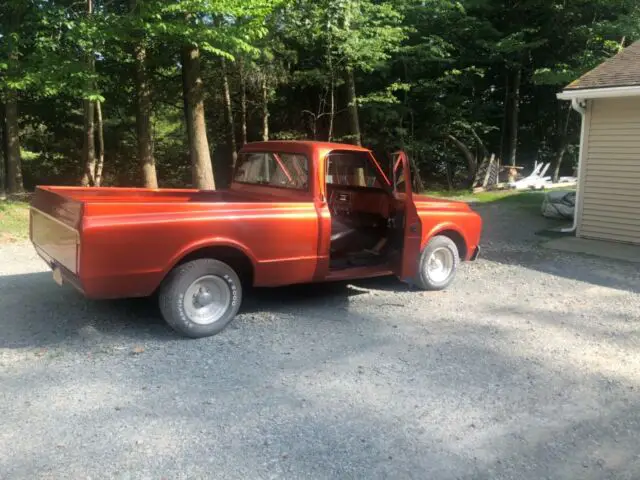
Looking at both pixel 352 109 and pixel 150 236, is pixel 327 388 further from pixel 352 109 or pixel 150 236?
pixel 352 109

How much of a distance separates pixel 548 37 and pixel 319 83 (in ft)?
30.3

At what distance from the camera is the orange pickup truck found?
441 cm

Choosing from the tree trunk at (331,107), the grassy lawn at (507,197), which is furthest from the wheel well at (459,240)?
the tree trunk at (331,107)

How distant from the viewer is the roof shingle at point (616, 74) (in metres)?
9.48

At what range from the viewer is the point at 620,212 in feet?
33.0

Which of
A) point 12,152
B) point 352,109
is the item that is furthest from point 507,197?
point 12,152

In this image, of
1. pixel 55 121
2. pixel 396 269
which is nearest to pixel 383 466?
pixel 396 269

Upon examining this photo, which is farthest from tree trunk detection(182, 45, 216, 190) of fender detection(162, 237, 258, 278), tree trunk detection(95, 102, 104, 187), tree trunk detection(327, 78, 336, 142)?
fender detection(162, 237, 258, 278)

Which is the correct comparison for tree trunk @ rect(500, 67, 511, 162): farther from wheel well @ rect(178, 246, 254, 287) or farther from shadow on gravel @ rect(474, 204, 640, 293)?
wheel well @ rect(178, 246, 254, 287)

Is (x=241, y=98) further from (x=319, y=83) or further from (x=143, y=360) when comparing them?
(x=143, y=360)

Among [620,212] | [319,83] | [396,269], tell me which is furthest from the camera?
[319,83]

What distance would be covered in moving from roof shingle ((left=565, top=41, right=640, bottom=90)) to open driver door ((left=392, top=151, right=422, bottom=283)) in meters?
5.55

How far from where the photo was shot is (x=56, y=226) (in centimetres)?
479

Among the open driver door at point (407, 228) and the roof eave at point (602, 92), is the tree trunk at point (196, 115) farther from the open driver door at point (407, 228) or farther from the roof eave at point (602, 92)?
the open driver door at point (407, 228)
